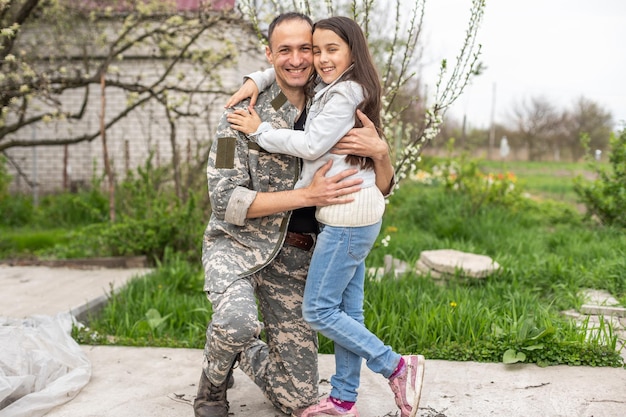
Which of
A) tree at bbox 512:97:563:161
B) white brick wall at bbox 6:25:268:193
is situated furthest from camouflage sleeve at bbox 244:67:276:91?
tree at bbox 512:97:563:161

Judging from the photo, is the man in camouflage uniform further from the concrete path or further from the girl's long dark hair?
the concrete path

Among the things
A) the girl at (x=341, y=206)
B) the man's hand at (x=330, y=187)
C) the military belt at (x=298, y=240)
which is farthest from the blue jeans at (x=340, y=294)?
the military belt at (x=298, y=240)

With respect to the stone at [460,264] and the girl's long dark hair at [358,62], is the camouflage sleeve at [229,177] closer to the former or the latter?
the girl's long dark hair at [358,62]

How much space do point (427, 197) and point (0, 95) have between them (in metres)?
5.12

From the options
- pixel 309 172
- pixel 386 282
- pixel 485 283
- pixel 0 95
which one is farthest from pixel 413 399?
pixel 0 95

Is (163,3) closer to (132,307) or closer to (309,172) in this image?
(132,307)

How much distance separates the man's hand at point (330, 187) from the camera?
111 inches

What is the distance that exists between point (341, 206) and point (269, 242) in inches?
15.9

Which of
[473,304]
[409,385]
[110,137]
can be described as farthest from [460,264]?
[110,137]

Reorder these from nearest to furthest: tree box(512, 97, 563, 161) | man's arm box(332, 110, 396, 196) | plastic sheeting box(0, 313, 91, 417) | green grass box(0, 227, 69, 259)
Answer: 1. man's arm box(332, 110, 396, 196)
2. plastic sheeting box(0, 313, 91, 417)
3. green grass box(0, 227, 69, 259)
4. tree box(512, 97, 563, 161)

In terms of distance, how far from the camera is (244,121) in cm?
295

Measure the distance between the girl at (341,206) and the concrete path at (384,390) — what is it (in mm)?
332

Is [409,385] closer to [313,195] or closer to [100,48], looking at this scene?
[313,195]

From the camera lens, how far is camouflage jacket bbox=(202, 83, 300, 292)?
2922 millimetres
